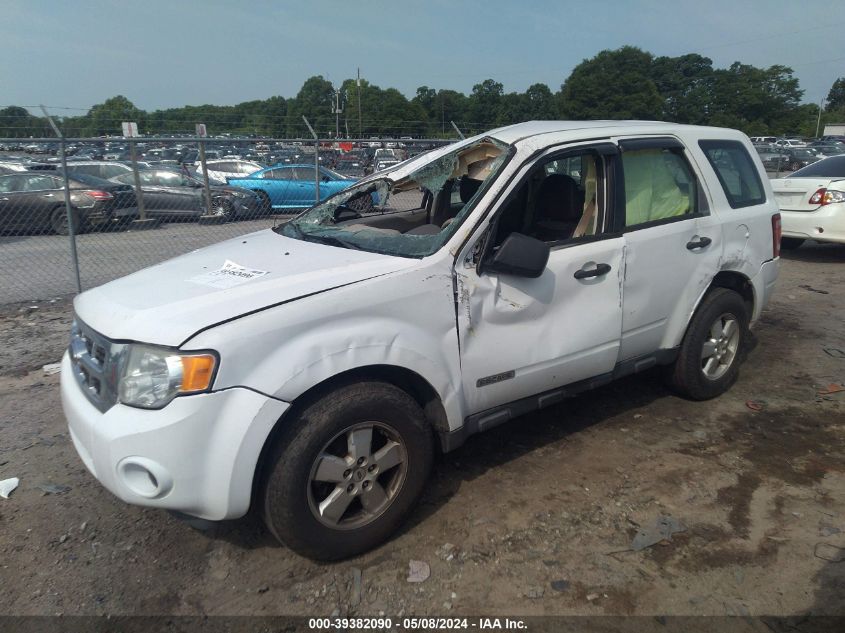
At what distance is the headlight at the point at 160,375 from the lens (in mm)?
2371

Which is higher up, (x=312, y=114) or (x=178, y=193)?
(x=312, y=114)

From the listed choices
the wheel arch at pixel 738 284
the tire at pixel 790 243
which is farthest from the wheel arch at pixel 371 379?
the tire at pixel 790 243

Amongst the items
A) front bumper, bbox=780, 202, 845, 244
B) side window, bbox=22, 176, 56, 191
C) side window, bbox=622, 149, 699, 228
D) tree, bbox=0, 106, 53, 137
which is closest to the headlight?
side window, bbox=622, 149, 699, 228

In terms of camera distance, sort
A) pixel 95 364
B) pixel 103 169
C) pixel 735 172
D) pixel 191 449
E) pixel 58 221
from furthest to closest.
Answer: pixel 103 169, pixel 58 221, pixel 735 172, pixel 95 364, pixel 191 449

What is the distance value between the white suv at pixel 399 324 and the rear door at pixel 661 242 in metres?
0.01

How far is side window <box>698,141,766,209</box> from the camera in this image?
429cm

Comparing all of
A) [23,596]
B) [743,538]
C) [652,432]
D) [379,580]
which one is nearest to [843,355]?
[652,432]

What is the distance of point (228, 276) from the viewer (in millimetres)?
2889

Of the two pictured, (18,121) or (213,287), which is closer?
(213,287)

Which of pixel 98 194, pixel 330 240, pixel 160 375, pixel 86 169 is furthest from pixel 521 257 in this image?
pixel 86 169

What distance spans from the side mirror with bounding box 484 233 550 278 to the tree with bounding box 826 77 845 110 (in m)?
137

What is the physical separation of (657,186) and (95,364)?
10.8ft

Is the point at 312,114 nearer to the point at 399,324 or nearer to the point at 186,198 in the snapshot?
the point at 186,198

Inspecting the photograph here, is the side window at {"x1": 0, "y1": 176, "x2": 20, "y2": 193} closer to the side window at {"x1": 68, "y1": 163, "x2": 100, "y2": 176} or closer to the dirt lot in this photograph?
the side window at {"x1": 68, "y1": 163, "x2": 100, "y2": 176}
